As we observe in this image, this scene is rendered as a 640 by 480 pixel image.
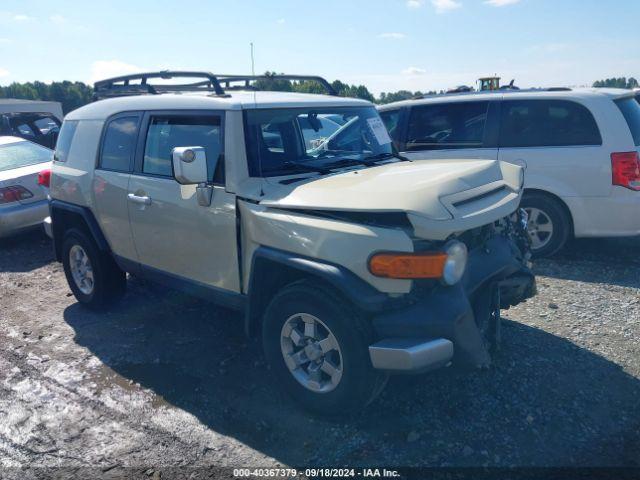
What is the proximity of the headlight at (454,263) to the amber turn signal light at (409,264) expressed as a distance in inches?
2.1

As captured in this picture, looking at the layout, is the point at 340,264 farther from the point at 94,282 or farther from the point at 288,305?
the point at 94,282

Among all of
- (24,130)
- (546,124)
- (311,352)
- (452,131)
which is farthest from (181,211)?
(24,130)

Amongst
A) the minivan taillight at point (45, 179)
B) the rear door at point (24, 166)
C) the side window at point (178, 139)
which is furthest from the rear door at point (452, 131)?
the rear door at point (24, 166)

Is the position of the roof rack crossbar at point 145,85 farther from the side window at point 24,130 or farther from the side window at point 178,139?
the side window at point 24,130

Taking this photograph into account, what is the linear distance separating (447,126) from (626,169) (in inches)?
79.4

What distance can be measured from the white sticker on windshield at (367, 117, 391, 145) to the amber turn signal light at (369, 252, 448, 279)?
1893mm

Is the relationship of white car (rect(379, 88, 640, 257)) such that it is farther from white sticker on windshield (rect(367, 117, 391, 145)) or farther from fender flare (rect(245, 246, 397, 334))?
fender flare (rect(245, 246, 397, 334))

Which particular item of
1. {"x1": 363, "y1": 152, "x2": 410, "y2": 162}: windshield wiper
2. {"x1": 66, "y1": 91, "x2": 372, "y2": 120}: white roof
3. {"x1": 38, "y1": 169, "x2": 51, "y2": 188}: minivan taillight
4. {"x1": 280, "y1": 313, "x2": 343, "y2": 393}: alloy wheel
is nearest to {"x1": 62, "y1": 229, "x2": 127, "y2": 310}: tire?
{"x1": 38, "y1": 169, "x2": 51, "y2": 188}: minivan taillight

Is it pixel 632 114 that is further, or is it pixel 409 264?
pixel 632 114

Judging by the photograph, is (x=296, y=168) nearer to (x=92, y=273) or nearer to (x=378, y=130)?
(x=378, y=130)

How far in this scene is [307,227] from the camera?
10.4ft

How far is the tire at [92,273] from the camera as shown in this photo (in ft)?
16.6

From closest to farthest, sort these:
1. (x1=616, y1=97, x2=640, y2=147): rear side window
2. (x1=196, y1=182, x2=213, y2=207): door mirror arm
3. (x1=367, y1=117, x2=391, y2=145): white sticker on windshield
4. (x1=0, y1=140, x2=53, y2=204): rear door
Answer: (x1=196, y1=182, x2=213, y2=207): door mirror arm < (x1=367, y1=117, x2=391, y2=145): white sticker on windshield < (x1=616, y1=97, x2=640, y2=147): rear side window < (x1=0, y1=140, x2=53, y2=204): rear door

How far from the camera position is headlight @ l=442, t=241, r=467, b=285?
296 centimetres
